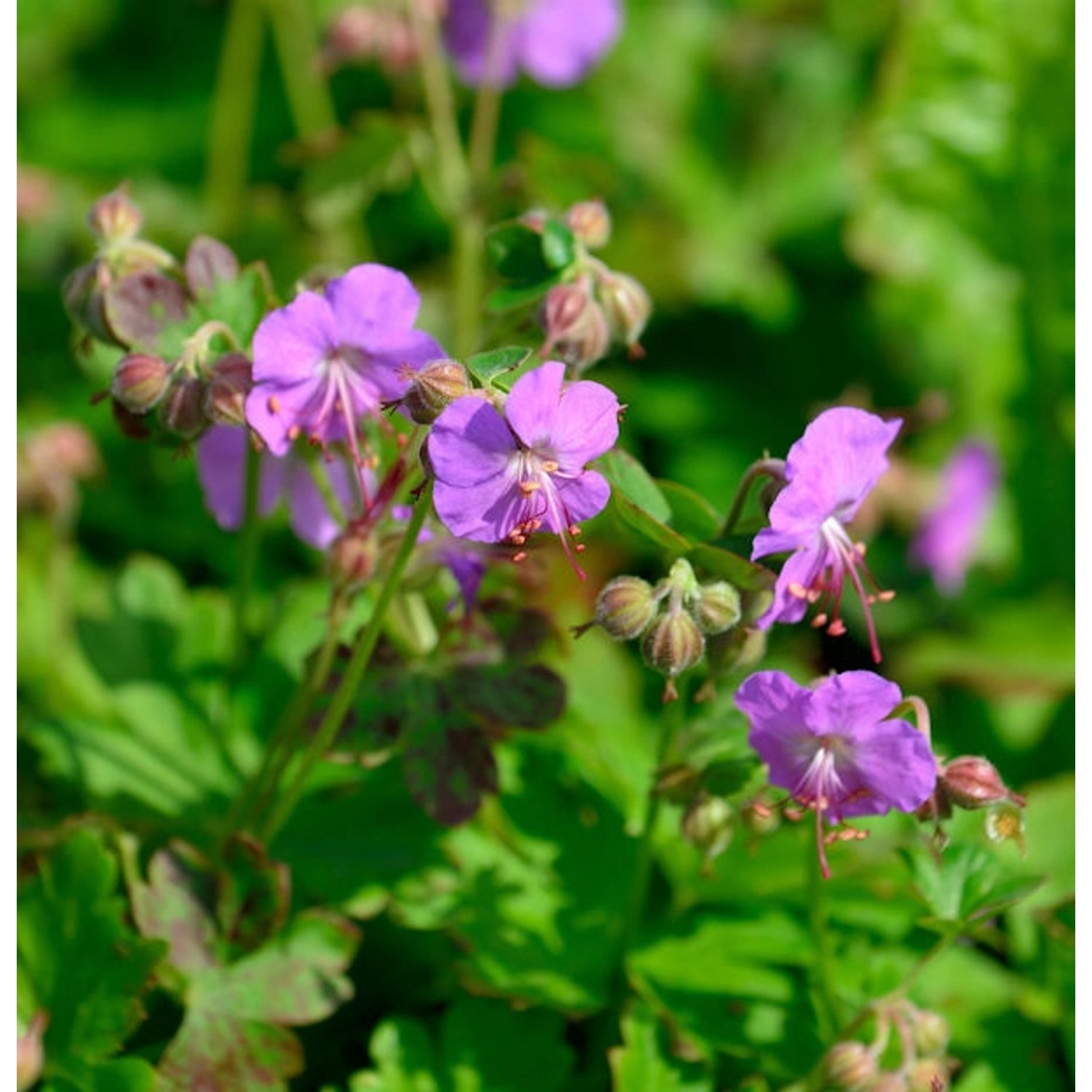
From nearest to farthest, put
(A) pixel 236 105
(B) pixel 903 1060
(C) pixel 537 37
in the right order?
(B) pixel 903 1060 → (C) pixel 537 37 → (A) pixel 236 105

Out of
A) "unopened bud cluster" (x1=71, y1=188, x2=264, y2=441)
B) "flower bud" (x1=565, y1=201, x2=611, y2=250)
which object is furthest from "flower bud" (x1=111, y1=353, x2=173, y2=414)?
"flower bud" (x1=565, y1=201, x2=611, y2=250)

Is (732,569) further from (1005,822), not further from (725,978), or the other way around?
(725,978)

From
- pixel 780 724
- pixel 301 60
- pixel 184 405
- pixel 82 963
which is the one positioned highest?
pixel 301 60

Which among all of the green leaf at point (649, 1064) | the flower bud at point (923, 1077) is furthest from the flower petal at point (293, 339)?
the flower bud at point (923, 1077)

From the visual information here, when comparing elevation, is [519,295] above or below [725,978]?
above

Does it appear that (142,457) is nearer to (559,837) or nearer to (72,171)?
(72,171)

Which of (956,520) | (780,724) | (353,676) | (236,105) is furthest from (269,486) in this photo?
(236,105)

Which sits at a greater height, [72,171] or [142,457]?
[72,171]

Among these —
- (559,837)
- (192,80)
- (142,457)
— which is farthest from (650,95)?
(559,837)
